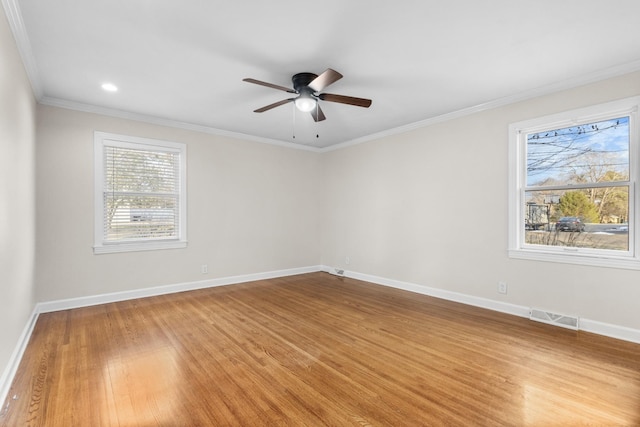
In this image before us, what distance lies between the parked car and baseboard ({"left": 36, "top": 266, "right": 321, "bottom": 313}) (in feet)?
13.8

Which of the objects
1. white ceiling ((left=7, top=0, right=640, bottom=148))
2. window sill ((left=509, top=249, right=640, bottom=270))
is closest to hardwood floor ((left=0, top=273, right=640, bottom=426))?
window sill ((left=509, top=249, right=640, bottom=270))

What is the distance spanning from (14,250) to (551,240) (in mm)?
5239

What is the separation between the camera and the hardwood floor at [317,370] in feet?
6.02

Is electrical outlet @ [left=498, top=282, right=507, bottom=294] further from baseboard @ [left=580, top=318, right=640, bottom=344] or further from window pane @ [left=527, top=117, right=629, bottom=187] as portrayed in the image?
window pane @ [left=527, top=117, right=629, bottom=187]

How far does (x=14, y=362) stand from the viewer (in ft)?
7.73

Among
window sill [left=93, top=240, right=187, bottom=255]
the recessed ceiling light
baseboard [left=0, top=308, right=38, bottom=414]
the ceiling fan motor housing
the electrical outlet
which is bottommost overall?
baseboard [left=0, top=308, right=38, bottom=414]

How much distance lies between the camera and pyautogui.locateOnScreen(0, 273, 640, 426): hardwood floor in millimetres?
1836

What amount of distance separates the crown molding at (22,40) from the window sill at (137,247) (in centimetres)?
198

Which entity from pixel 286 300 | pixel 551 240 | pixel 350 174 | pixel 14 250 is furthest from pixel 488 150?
pixel 14 250

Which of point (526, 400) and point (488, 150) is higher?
point (488, 150)

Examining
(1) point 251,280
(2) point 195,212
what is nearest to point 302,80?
(2) point 195,212

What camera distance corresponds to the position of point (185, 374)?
2.30 m

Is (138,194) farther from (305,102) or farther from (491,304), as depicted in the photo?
(491,304)

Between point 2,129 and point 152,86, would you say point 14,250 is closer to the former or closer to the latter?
point 2,129
